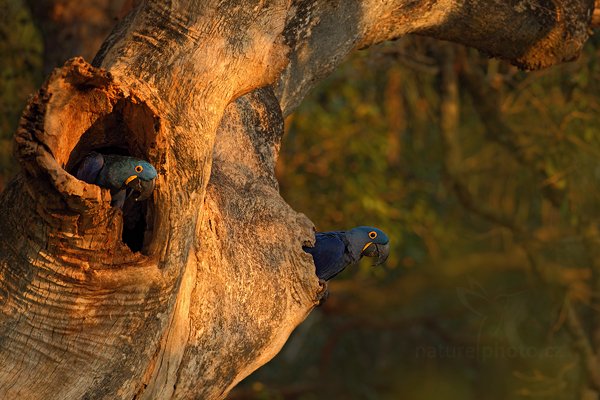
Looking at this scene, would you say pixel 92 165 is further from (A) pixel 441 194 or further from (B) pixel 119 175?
(A) pixel 441 194

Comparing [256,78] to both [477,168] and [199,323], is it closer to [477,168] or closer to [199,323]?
[199,323]

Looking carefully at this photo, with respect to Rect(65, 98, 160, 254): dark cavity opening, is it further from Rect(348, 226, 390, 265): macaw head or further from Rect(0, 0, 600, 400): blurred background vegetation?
Rect(0, 0, 600, 400): blurred background vegetation

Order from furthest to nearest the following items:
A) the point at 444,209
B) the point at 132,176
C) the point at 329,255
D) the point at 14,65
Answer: the point at 444,209, the point at 14,65, the point at 329,255, the point at 132,176

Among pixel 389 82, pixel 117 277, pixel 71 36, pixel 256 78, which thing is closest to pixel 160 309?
pixel 117 277

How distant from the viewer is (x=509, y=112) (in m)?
10.1

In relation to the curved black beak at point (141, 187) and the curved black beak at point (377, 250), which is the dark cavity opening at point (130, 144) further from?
the curved black beak at point (377, 250)

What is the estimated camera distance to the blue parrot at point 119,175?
158 inches

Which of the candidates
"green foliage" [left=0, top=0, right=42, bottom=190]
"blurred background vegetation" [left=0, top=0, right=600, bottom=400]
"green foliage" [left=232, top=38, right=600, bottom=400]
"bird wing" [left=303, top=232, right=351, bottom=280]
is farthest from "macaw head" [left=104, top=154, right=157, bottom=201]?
"green foliage" [left=232, top=38, right=600, bottom=400]

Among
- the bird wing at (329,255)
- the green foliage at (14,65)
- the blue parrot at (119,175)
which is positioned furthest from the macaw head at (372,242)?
the green foliage at (14,65)

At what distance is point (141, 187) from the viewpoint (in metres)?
4.02

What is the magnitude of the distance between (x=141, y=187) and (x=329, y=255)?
2216 mm

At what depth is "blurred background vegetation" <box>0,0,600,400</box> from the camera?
9.59m

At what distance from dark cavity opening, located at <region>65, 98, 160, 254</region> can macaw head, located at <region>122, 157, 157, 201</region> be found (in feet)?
0.14

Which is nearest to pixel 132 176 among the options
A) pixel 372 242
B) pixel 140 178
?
pixel 140 178
